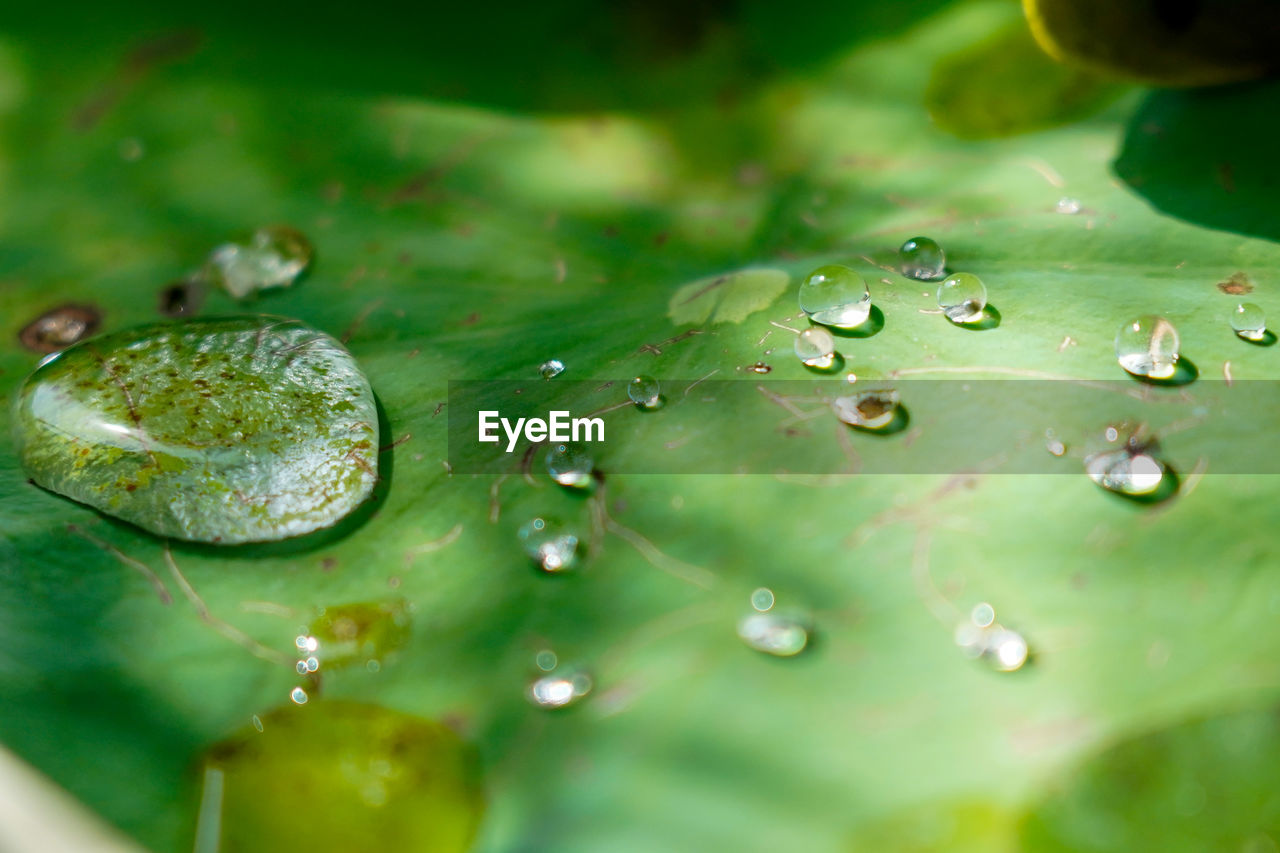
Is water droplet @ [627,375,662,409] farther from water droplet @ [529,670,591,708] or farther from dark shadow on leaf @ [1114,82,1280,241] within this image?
dark shadow on leaf @ [1114,82,1280,241]

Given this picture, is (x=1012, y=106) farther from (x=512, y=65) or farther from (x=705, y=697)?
(x=705, y=697)

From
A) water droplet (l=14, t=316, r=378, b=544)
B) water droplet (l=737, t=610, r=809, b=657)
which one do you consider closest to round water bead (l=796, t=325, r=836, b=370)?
water droplet (l=737, t=610, r=809, b=657)

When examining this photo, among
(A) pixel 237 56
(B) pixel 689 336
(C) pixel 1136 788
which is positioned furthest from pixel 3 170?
(C) pixel 1136 788

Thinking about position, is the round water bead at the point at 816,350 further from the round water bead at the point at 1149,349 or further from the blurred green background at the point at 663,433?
the round water bead at the point at 1149,349

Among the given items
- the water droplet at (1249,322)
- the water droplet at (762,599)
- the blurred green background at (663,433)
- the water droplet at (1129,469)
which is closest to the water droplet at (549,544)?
the blurred green background at (663,433)

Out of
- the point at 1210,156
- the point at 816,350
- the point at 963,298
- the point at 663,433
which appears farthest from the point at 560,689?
the point at 1210,156
